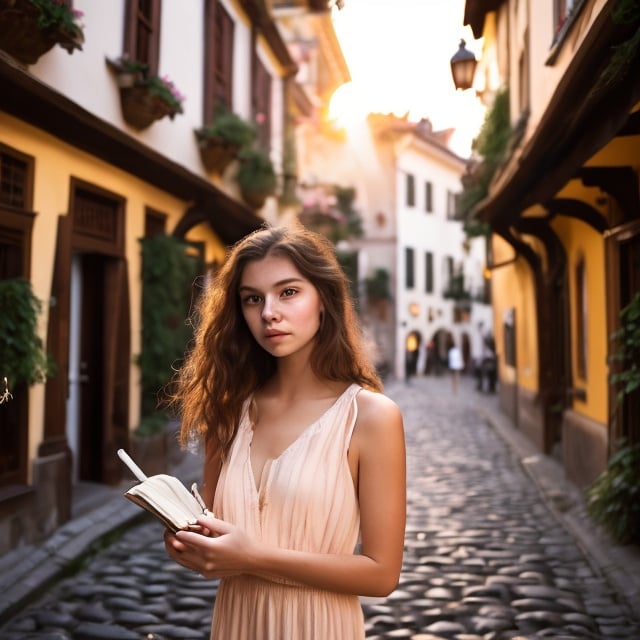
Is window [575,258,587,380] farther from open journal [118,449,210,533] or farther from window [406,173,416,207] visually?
window [406,173,416,207]

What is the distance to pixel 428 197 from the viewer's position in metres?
39.4

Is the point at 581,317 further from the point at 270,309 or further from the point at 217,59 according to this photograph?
the point at 270,309

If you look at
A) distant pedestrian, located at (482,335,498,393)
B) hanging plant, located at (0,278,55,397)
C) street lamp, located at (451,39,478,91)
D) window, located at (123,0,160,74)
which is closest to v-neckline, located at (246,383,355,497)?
hanging plant, located at (0,278,55,397)

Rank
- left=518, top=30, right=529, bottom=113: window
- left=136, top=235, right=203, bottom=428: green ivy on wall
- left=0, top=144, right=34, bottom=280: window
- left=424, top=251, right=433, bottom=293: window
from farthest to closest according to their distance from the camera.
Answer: left=424, top=251, right=433, bottom=293: window
left=518, top=30, right=529, bottom=113: window
left=136, top=235, right=203, bottom=428: green ivy on wall
left=0, top=144, right=34, bottom=280: window

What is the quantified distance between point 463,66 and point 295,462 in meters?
7.37

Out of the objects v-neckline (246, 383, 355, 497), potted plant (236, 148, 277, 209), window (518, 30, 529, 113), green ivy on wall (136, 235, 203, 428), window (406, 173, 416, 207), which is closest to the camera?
v-neckline (246, 383, 355, 497)

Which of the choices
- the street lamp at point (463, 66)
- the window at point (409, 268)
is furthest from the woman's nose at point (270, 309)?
the window at point (409, 268)

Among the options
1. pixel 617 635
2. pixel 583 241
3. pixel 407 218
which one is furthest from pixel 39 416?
pixel 407 218

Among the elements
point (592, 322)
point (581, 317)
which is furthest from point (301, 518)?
point (581, 317)

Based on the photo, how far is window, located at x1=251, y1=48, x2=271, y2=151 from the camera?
1538 cm

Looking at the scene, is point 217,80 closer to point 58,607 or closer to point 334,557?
point 58,607

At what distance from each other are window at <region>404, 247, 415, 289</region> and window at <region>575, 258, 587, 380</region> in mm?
27513

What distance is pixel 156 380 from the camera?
9859mm

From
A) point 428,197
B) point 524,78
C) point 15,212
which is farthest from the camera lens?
point 428,197
